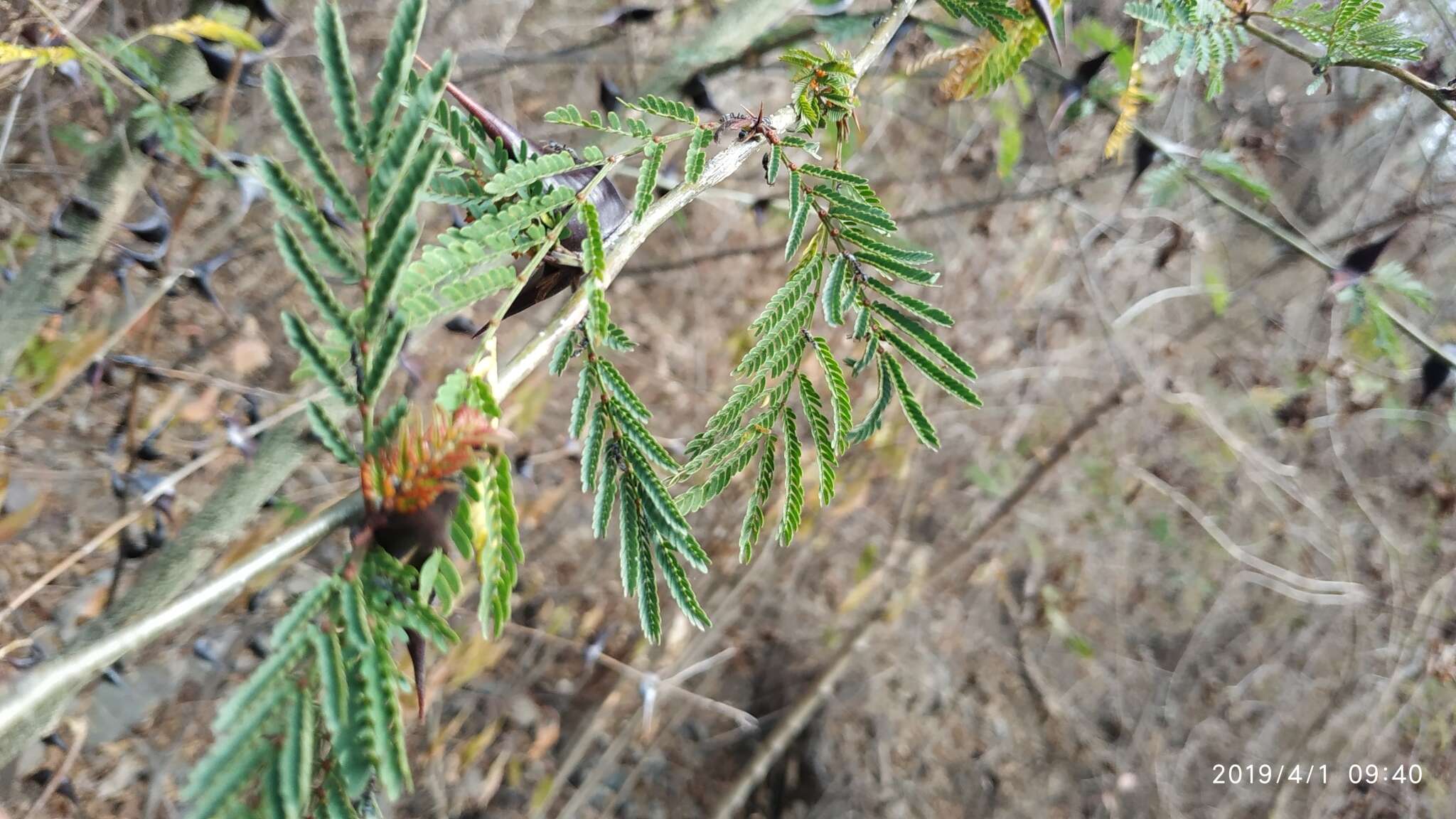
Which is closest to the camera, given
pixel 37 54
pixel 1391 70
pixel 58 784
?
pixel 1391 70

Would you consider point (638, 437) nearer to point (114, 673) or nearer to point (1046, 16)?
point (1046, 16)

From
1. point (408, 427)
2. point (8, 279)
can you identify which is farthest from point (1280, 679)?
point (8, 279)

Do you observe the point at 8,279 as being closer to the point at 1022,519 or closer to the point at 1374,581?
the point at 1022,519

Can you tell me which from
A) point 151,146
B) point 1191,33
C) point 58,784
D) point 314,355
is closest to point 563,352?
point 314,355

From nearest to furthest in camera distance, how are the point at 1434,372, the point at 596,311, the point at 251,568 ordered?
the point at 251,568
the point at 596,311
the point at 1434,372

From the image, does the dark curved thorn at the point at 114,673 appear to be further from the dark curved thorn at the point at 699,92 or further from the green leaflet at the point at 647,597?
the dark curved thorn at the point at 699,92

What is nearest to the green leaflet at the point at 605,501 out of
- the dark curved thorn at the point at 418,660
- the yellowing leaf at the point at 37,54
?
the dark curved thorn at the point at 418,660

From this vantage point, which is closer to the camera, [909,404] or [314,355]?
[314,355]
